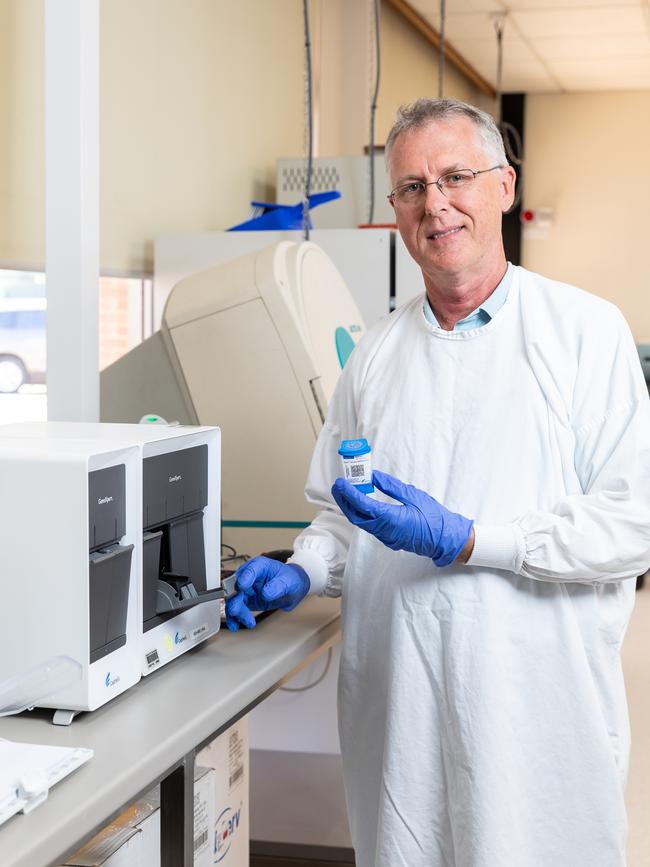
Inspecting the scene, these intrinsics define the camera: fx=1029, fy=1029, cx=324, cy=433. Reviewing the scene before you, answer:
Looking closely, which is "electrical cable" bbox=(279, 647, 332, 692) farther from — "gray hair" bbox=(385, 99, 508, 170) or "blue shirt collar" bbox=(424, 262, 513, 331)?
"gray hair" bbox=(385, 99, 508, 170)

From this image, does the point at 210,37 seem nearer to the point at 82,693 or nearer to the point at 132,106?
the point at 132,106

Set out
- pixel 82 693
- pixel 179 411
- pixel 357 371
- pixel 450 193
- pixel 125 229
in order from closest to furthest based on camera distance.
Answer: pixel 82 693
pixel 450 193
pixel 357 371
pixel 179 411
pixel 125 229

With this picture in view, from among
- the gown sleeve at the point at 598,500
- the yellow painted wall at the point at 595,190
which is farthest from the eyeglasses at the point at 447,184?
the yellow painted wall at the point at 595,190

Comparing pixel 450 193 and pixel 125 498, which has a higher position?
pixel 450 193

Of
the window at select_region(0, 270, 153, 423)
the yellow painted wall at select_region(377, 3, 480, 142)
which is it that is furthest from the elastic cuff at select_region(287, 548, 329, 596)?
the yellow painted wall at select_region(377, 3, 480, 142)

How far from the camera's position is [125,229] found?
301 cm

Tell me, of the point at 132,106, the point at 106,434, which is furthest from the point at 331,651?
the point at 132,106

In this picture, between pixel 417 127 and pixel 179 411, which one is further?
pixel 179 411

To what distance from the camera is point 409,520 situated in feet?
4.43

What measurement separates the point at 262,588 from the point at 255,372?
71 cm

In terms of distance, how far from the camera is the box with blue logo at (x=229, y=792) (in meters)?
1.76

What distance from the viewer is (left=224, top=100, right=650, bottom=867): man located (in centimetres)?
139

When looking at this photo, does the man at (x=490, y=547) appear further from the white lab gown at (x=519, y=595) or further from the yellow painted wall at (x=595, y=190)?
the yellow painted wall at (x=595, y=190)

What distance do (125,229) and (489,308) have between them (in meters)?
1.74
